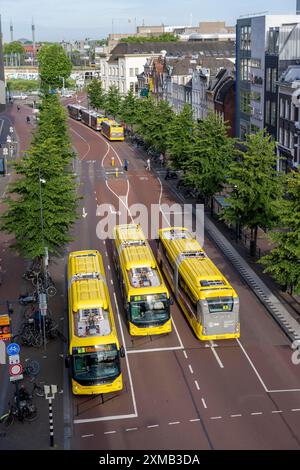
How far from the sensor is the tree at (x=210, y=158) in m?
55.6

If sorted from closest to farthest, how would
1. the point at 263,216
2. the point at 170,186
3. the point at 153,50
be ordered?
the point at 263,216
the point at 170,186
the point at 153,50

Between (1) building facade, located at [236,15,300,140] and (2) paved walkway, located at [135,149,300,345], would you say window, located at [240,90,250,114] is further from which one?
(2) paved walkway, located at [135,149,300,345]

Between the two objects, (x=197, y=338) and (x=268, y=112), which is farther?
(x=268, y=112)

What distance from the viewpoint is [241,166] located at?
45062 mm

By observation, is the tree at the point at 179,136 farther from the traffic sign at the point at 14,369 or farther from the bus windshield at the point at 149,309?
the traffic sign at the point at 14,369

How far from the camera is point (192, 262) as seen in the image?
35688mm

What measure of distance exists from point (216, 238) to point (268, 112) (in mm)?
25729

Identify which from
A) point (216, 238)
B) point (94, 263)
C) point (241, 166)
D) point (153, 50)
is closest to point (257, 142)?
point (241, 166)

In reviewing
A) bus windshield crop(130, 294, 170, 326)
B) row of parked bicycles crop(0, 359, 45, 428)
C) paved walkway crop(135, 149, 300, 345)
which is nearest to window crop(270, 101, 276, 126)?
paved walkway crop(135, 149, 300, 345)

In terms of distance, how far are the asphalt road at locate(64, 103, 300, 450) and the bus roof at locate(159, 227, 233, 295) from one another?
3100mm

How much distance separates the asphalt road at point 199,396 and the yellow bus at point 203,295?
3.48 ft
